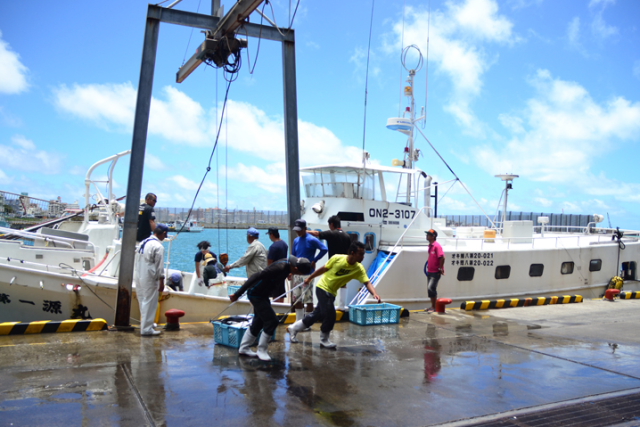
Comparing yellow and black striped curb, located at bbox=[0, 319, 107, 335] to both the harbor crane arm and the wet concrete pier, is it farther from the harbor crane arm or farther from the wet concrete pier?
the harbor crane arm

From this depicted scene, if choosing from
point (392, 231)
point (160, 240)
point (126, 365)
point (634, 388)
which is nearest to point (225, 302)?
point (160, 240)

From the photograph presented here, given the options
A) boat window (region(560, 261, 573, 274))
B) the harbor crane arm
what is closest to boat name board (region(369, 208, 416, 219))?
boat window (region(560, 261, 573, 274))

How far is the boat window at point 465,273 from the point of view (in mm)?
13492

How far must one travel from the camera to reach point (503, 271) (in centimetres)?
1424

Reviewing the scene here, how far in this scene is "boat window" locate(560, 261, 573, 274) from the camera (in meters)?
15.5

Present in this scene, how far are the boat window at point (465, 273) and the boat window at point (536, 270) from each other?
2291mm

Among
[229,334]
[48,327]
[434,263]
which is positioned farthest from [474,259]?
[48,327]

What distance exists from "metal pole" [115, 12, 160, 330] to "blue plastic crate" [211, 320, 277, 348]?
1742mm

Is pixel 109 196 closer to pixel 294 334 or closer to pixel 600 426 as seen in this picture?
pixel 294 334

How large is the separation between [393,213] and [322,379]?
26.1 feet

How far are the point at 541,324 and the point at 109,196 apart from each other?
40.4ft

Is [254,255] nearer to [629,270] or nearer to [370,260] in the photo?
[370,260]

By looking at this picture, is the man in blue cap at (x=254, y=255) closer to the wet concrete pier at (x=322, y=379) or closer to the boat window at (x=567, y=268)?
the wet concrete pier at (x=322, y=379)

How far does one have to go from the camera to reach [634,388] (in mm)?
5961
